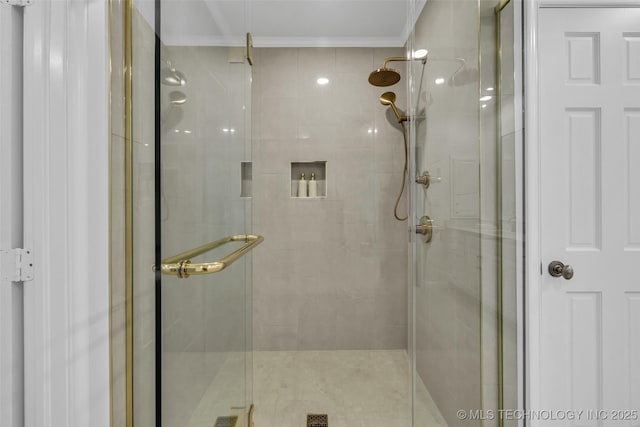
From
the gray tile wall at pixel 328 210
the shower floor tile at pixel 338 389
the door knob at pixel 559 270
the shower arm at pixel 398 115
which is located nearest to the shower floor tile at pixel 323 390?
the shower floor tile at pixel 338 389

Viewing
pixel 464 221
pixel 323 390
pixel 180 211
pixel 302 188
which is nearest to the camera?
pixel 180 211

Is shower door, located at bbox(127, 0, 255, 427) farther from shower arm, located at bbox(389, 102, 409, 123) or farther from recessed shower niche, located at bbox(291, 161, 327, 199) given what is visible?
shower arm, located at bbox(389, 102, 409, 123)

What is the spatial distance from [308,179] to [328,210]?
29 centimetres

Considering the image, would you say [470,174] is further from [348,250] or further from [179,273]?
[348,250]

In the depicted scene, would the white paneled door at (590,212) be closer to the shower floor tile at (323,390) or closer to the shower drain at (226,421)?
the shower floor tile at (323,390)

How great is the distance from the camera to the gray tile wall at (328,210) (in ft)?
8.16

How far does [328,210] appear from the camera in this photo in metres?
2.52

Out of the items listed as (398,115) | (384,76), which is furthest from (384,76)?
(398,115)

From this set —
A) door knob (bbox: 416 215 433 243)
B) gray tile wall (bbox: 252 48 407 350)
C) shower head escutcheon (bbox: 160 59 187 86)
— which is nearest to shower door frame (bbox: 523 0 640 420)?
door knob (bbox: 416 215 433 243)

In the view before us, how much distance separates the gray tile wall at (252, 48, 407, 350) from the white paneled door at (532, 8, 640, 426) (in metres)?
1.37

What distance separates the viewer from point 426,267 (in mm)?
1429

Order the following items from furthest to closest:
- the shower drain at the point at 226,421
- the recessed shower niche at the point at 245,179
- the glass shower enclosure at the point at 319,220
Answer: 1. the recessed shower niche at the point at 245,179
2. the shower drain at the point at 226,421
3. the glass shower enclosure at the point at 319,220
